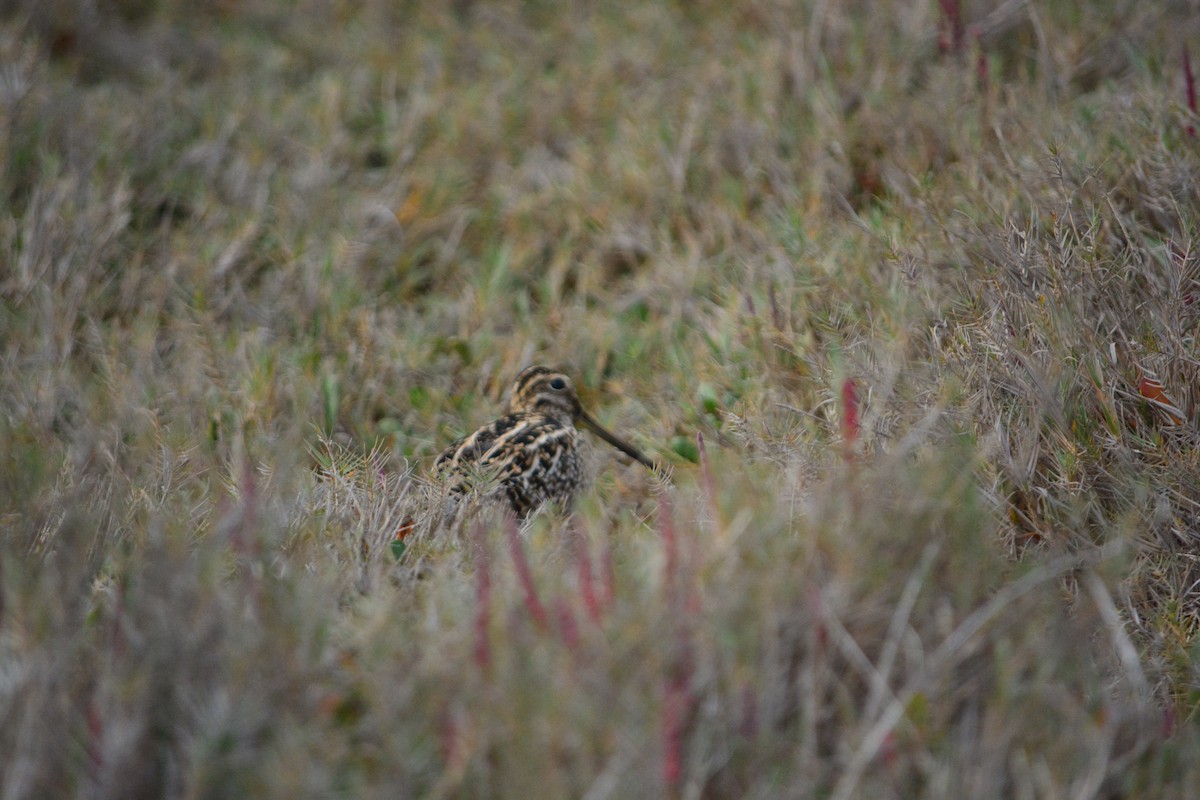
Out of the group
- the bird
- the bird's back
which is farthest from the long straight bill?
the bird's back

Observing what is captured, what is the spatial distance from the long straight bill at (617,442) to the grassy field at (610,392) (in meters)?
0.09

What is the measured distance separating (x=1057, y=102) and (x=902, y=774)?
401cm

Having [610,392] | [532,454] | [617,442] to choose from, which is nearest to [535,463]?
[532,454]

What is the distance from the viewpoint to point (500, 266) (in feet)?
18.2

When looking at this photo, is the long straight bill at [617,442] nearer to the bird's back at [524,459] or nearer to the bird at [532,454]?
the bird at [532,454]

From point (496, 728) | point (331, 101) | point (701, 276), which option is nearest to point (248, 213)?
point (331, 101)

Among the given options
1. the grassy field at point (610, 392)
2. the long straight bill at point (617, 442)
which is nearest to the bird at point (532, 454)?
the long straight bill at point (617, 442)

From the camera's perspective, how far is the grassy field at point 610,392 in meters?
2.39

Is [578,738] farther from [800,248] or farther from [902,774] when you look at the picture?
[800,248]

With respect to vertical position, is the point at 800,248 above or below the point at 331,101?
below

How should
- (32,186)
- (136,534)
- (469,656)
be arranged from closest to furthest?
(469,656), (136,534), (32,186)

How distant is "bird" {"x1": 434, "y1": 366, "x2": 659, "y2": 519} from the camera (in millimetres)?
4027

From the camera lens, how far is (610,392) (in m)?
5.02

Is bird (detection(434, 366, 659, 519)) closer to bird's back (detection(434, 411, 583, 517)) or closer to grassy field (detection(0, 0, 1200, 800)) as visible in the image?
bird's back (detection(434, 411, 583, 517))
